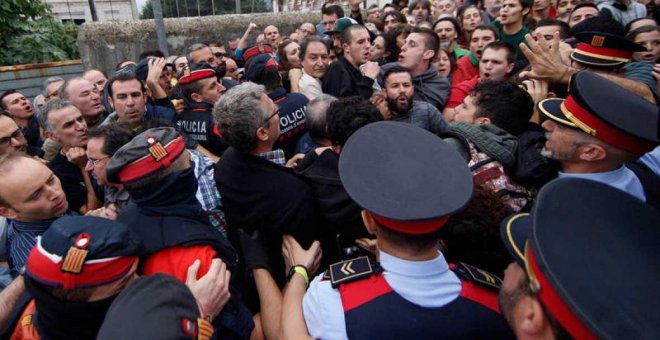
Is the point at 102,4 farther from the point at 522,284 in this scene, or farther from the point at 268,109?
the point at 522,284

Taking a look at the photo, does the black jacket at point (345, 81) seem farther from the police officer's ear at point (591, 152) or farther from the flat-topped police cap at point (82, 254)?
the flat-topped police cap at point (82, 254)

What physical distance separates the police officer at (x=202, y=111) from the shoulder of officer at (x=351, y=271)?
2311mm

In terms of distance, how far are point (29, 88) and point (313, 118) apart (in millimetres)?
5962

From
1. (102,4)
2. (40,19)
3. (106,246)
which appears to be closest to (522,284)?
(106,246)

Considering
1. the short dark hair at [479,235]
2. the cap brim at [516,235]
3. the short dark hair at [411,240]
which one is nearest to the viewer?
the cap brim at [516,235]

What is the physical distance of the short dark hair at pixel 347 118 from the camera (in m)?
2.20

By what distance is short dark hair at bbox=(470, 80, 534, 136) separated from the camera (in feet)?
8.08

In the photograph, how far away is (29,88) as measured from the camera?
6.45 metres

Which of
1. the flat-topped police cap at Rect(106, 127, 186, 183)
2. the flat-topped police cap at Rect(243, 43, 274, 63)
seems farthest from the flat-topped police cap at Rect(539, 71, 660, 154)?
→ the flat-topped police cap at Rect(243, 43, 274, 63)

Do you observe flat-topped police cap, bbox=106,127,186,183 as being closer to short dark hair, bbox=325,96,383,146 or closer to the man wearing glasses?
the man wearing glasses

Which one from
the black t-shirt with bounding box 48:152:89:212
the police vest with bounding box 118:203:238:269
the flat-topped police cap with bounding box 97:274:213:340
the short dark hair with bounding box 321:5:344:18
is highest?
the short dark hair with bounding box 321:5:344:18

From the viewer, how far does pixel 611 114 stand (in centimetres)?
171

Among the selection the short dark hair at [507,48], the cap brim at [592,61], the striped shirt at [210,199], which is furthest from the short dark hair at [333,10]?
the striped shirt at [210,199]

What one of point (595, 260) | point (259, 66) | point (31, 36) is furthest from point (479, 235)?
point (31, 36)
